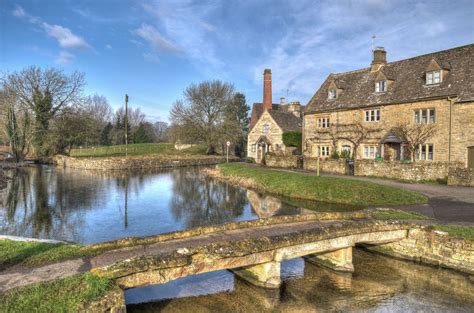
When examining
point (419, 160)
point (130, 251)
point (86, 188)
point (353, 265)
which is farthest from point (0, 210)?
point (419, 160)

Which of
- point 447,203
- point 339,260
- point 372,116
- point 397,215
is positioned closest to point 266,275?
point 339,260

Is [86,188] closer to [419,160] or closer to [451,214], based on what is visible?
[451,214]

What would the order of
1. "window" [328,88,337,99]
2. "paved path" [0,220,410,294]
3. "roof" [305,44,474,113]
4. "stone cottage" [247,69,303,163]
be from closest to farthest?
1. "paved path" [0,220,410,294]
2. "roof" [305,44,474,113]
3. "window" [328,88,337,99]
4. "stone cottage" [247,69,303,163]

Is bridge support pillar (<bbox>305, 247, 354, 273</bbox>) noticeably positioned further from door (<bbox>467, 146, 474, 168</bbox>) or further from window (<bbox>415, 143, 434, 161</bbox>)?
window (<bbox>415, 143, 434, 161</bbox>)

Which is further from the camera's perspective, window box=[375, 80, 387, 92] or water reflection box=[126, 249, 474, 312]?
window box=[375, 80, 387, 92]

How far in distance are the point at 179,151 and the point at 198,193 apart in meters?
39.4

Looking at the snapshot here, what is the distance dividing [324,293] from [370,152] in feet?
82.6

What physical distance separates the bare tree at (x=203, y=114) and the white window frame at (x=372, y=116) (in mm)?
27966

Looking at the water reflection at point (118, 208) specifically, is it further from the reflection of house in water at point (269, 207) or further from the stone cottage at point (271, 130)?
the stone cottage at point (271, 130)

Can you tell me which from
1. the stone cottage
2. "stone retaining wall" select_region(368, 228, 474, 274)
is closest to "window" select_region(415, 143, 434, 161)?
the stone cottage

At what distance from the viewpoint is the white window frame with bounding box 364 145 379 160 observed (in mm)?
31517

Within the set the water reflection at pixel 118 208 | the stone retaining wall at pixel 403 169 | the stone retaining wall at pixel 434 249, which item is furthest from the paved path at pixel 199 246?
the stone retaining wall at pixel 403 169

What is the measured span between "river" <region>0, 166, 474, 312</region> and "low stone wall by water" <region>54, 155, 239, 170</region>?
1622 centimetres

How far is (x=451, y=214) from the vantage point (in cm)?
1453
